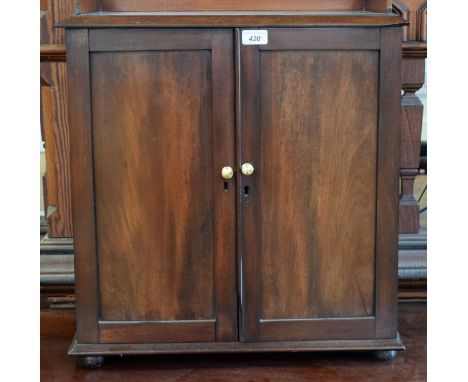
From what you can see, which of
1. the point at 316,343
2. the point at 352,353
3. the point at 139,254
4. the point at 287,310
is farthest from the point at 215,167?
the point at 352,353

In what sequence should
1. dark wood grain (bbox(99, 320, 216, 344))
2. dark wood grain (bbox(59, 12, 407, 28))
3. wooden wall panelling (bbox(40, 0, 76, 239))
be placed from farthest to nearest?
wooden wall panelling (bbox(40, 0, 76, 239)), dark wood grain (bbox(99, 320, 216, 344)), dark wood grain (bbox(59, 12, 407, 28))

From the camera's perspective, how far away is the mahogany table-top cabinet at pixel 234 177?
2.07 m

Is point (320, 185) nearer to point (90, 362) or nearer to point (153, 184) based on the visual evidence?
point (153, 184)

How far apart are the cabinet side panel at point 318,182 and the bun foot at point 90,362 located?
0.55 metres

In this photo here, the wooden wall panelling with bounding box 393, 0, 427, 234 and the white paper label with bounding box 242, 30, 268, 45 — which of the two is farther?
the wooden wall panelling with bounding box 393, 0, 427, 234

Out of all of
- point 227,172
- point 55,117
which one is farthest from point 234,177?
point 55,117

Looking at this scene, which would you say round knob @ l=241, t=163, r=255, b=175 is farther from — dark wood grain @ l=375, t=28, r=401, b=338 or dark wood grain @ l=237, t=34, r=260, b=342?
dark wood grain @ l=375, t=28, r=401, b=338

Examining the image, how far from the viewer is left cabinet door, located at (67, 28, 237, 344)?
2078mm

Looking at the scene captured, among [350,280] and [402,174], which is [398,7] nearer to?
[402,174]

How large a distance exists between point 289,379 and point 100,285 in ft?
2.13

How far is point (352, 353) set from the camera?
7.78 ft

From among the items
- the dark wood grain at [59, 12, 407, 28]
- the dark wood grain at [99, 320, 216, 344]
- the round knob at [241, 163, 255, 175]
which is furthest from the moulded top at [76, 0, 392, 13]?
the dark wood grain at [99, 320, 216, 344]

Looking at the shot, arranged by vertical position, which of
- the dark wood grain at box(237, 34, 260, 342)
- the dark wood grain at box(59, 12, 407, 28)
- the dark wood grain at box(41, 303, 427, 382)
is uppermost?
the dark wood grain at box(59, 12, 407, 28)

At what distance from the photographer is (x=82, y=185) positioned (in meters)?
2.15
